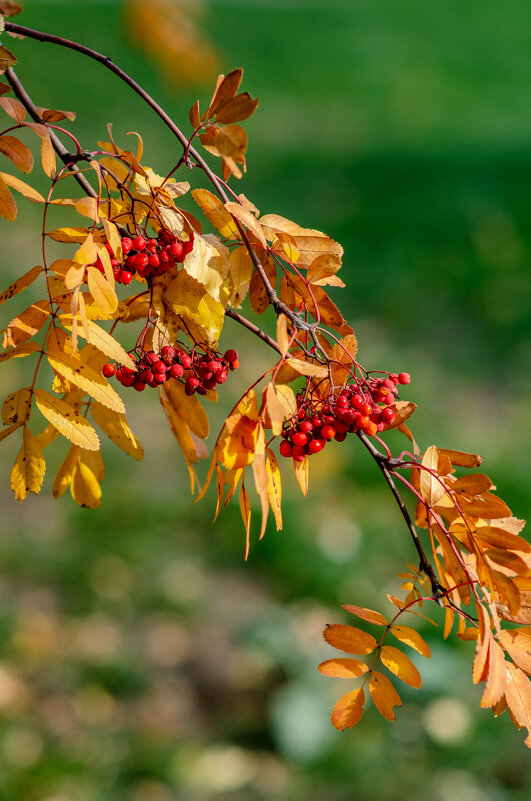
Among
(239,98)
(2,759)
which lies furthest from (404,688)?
(239,98)

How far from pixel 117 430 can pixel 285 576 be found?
1.72m

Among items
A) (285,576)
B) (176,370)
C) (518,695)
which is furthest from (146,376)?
(285,576)

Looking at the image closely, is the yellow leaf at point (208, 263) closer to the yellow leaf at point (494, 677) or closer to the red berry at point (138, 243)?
the red berry at point (138, 243)

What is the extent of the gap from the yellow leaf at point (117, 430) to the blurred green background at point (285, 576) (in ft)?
4.29

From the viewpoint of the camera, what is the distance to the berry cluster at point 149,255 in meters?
0.69

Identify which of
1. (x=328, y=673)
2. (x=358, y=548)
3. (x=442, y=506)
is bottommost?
(x=328, y=673)

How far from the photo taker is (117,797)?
1792 millimetres

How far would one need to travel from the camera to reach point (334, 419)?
2.27 feet

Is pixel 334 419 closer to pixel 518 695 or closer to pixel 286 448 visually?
pixel 286 448

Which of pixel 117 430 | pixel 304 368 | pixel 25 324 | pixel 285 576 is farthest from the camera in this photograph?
pixel 285 576

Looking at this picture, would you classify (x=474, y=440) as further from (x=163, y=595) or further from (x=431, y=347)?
(x=163, y=595)

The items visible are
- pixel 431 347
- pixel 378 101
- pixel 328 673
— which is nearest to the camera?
pixel 328 673

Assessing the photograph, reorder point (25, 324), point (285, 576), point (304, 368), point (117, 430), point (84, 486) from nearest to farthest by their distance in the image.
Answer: point (304, 368) → point (25, 324) → point (117, 430) → point (84, 486) → point (285, 576)

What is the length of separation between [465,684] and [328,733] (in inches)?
16.2
